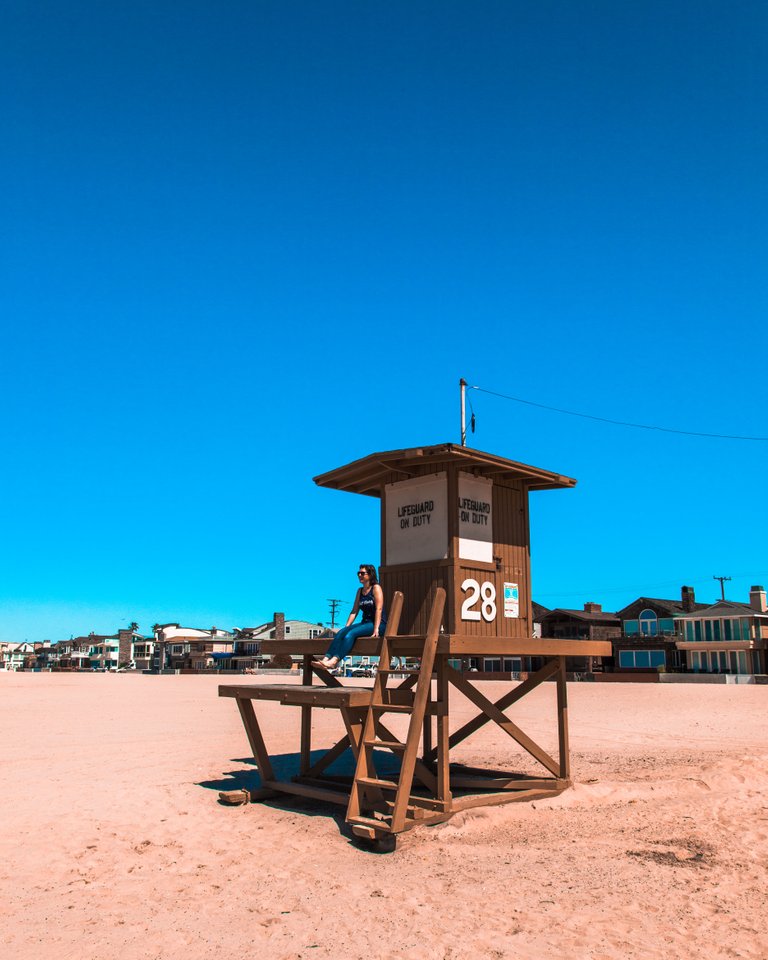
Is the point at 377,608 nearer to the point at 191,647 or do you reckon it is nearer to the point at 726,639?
the point at 726,639

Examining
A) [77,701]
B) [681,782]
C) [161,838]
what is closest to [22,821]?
[161,838]

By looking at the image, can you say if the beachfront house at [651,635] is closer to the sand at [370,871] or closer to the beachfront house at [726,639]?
the beachfront house at [726,639]

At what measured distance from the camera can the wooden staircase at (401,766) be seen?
7.90m

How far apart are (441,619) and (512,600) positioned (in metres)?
1.99

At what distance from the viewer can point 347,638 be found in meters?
9.70

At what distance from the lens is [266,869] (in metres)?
7.32

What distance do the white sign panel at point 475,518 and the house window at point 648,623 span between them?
55431mm

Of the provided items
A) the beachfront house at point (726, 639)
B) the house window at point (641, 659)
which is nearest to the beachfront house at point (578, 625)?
the house window at point (641, 659)

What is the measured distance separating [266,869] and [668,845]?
4071 millimetres

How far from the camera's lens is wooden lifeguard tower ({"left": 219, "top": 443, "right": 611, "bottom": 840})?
8836 millimetres

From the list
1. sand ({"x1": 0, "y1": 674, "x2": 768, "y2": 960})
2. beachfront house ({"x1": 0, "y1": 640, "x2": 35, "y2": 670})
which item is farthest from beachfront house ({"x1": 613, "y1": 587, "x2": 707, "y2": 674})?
beachfront house ({"x1": 0, "y1": 640, "x2": 35, "y2": 670})

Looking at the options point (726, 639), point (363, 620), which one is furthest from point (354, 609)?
point (726, 639)

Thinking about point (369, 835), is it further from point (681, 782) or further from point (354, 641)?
point (681, 782)

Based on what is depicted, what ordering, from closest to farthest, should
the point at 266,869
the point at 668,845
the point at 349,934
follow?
the point at 349,934
the point at 266,869
the point at 668,845
